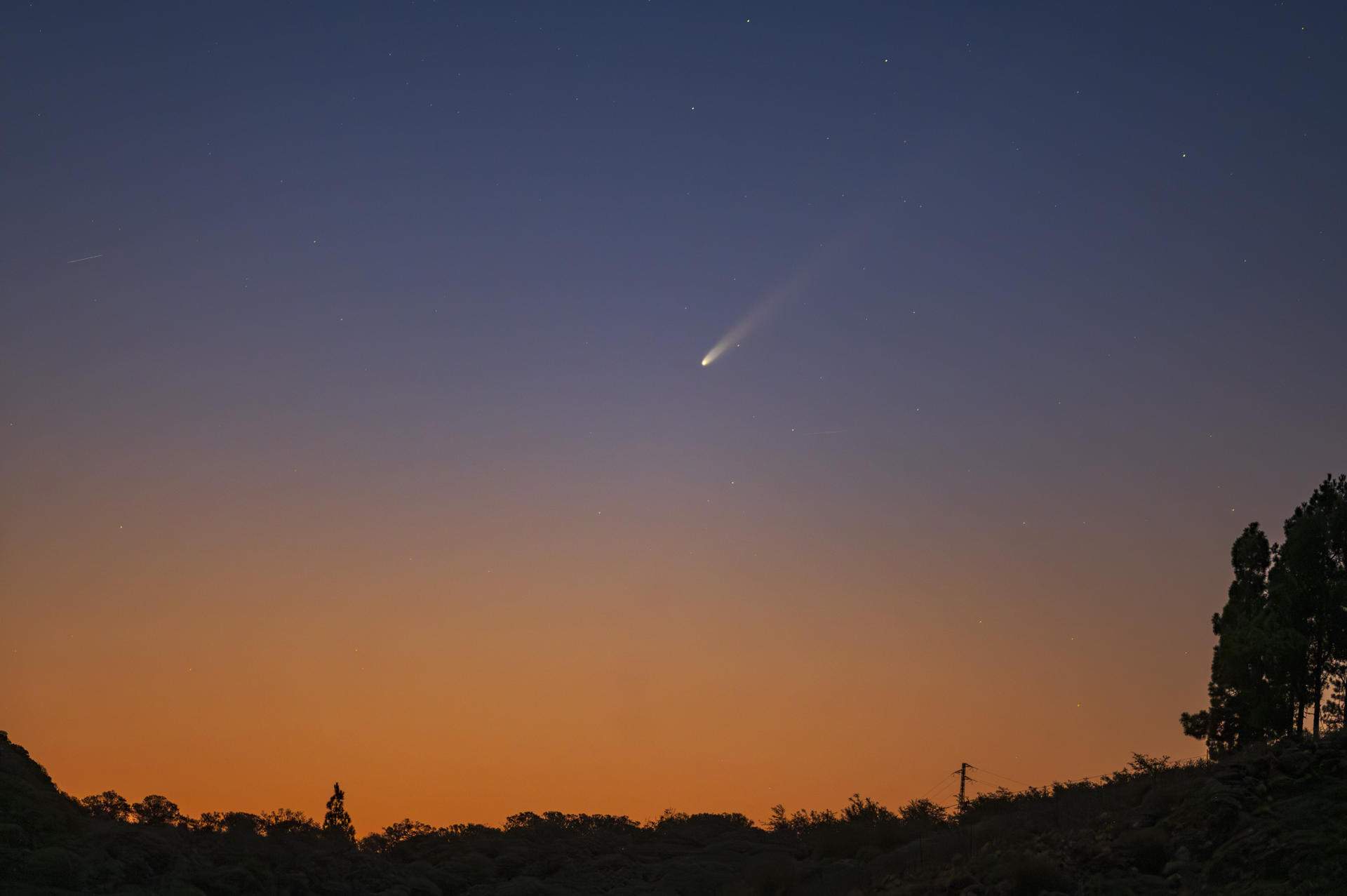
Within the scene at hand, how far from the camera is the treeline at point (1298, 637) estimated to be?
131ft

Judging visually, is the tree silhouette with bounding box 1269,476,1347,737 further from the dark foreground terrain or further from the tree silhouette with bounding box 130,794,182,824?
the tree silhouette with bounding box 130,794,182,824

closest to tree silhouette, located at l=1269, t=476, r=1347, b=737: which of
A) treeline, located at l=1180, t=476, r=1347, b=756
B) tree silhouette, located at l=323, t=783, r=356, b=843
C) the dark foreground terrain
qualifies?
treeline, located at l=1180, t=476, r=1347, b=756

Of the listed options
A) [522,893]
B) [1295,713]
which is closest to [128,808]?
[522,893]

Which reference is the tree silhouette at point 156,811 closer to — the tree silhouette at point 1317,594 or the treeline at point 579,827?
the treeline at point 579,827

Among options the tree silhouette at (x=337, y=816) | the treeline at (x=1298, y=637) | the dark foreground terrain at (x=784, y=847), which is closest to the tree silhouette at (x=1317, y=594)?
the treeline at (x=1298, y=637)

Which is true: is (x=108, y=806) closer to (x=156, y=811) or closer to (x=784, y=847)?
(x=156, y=811)

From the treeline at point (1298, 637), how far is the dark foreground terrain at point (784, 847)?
7.71 meters

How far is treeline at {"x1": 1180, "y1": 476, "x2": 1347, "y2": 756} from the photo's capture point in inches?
1570

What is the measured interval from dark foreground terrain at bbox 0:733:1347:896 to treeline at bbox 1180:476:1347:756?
25.3 ft

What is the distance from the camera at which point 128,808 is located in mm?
37969

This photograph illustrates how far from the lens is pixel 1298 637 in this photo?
3941 centimetres

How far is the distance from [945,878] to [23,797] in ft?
83.1

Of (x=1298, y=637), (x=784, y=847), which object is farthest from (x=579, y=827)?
(x=1298, y=637)

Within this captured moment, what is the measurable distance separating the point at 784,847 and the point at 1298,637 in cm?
2082
